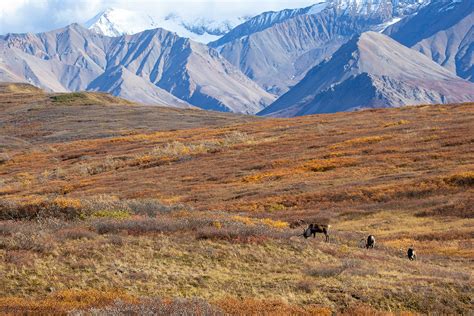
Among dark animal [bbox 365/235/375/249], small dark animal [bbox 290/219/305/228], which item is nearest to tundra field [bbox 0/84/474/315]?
small dark animal [bbox 290/219/305/228]

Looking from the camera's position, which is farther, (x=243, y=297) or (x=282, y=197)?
(x=282, y=197)

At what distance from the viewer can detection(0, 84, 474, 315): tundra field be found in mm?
17031

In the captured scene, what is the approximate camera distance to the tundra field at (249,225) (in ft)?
55.9

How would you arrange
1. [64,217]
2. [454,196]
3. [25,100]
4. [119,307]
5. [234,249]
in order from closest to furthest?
[119,307]
[234,249]
[64,217]
[454,196]
[25,100]

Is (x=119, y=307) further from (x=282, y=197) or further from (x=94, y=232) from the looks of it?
(x=282, y=197)

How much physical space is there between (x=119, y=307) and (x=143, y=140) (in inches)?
3374

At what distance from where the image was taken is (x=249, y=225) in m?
26.5

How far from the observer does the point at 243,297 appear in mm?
16781

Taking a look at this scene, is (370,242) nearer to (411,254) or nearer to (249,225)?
(411,254)

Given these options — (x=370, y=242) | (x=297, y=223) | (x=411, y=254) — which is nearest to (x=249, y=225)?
(x=370, y=242)

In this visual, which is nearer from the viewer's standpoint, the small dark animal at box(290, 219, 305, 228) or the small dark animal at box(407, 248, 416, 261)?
the small dark animal at box(407, 248, 416, 261)

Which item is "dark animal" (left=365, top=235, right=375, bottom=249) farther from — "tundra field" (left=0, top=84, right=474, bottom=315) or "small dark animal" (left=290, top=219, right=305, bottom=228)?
"small dark animal" (left=290, top=219, right=305, bottom=228)

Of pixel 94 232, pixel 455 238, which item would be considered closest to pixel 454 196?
pixel 455 238

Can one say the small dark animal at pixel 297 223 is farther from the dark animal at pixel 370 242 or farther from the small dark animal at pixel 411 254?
the small dark animal at pixel 411 254
